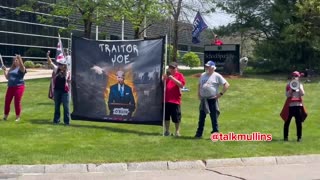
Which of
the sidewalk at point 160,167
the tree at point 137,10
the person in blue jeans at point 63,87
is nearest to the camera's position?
the sidewalk at point 160,167

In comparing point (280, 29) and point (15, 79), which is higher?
point (280, 29)

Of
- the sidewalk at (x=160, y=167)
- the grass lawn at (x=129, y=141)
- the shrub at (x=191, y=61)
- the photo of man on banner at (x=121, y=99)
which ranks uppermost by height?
the shrub at (x=191, y=61)

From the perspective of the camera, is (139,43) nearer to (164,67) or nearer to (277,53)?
(164,67)

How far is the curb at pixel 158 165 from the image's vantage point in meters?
8.84

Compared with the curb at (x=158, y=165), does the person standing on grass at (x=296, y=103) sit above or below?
above

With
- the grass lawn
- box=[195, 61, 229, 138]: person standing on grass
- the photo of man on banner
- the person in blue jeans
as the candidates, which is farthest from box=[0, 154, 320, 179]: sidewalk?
the person in blue jeans

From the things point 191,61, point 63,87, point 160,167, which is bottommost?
point 160,167

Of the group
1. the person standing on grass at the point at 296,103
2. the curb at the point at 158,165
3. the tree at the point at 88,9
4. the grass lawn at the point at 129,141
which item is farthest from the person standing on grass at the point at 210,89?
the tree at the point at 88,9

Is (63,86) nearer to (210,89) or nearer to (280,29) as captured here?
(210,89)

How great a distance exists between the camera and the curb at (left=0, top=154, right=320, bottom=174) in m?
8.84

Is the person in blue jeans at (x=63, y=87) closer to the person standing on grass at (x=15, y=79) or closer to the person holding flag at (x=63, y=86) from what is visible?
the person holding flag at (x=63, y=86)

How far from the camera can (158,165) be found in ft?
30.6

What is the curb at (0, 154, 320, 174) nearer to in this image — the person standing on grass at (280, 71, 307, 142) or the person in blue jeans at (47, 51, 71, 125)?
the person standing on grass at (280, 71, 307, 142)

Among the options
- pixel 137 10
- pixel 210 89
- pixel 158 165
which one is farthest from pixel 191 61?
pixel 158 165
